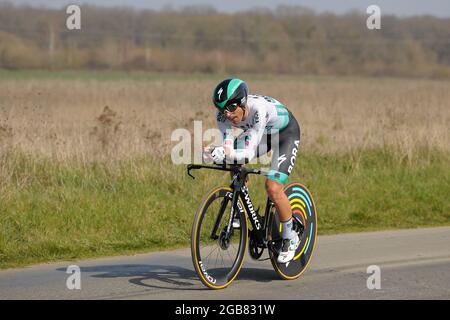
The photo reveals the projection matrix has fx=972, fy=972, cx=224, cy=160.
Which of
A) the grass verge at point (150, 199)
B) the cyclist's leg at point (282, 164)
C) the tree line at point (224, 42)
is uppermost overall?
the tree line at point (224, 42)

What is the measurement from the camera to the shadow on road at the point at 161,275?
8.34 meters

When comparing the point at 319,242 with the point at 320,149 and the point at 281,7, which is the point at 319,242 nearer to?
the point at 320,149

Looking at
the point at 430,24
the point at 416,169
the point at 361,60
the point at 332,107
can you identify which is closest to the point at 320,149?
the point at 416,169

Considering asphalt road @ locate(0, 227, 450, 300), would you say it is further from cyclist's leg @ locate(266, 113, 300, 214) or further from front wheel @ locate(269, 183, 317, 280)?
cyclist's leg @ locate(266, 113, 300, 214)

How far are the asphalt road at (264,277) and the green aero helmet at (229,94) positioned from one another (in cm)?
155

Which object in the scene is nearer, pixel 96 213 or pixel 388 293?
pixel 388 293

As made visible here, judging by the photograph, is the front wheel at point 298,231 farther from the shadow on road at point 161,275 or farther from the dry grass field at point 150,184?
the dry grass field at point 150,184

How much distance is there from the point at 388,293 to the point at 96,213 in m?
4.02

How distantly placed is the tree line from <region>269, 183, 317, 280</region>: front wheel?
159 ft

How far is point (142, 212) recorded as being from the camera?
36.6 ft

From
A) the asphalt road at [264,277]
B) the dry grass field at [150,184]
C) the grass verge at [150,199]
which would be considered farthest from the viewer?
the dry grass field at [150,184]

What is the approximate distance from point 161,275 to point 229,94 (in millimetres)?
1915

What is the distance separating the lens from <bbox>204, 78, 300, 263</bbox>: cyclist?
310 inches

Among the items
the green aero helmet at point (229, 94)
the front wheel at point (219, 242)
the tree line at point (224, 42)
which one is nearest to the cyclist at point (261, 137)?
the green aero helmet at point (229, 94)
